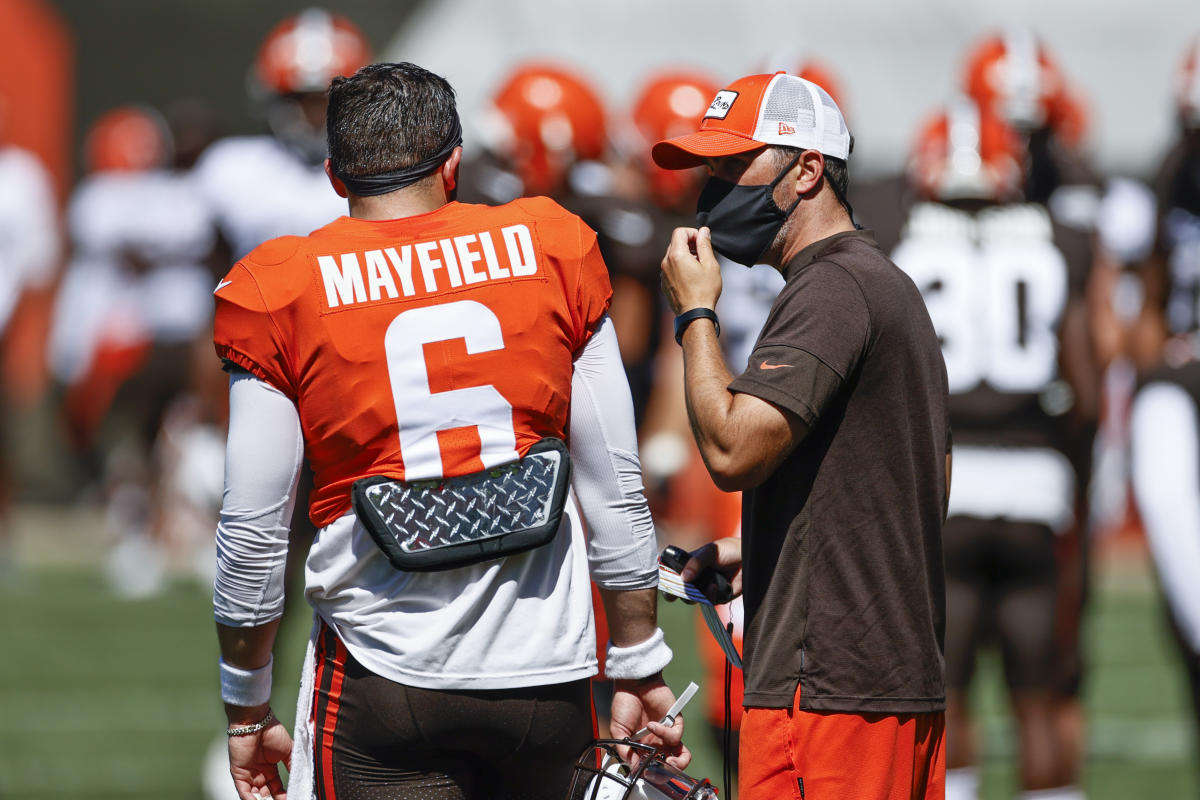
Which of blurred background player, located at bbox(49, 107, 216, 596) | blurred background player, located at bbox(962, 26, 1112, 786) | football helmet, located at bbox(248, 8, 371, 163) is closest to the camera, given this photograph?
blurred background player, located at bbox(962, 26, 1112, 786)

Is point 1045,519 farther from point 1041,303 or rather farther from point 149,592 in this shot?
point 149,592

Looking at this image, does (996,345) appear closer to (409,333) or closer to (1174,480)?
(1174,480)

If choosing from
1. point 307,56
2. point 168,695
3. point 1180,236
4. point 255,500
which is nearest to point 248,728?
point 255,500

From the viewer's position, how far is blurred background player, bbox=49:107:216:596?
41.8 feet

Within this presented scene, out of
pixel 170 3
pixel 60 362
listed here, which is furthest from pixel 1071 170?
pixel 170 3

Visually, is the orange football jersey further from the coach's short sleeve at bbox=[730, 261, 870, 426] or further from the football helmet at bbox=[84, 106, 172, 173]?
the football helmet at bbox=[84, 106, 172, 173]

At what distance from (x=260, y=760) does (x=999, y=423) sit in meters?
2.96

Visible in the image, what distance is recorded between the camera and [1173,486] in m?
4.34

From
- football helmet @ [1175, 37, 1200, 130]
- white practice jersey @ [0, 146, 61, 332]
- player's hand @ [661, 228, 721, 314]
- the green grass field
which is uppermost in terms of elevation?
player's hand @ [661, 228, 721, 314]

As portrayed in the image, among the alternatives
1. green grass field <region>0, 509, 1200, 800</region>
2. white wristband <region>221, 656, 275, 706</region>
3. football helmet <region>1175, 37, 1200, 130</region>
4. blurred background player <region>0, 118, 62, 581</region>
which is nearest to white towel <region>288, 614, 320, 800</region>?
white wristband <region>221, 656, 275, 706</region>

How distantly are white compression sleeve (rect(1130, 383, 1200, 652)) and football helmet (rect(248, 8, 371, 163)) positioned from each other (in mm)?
2884

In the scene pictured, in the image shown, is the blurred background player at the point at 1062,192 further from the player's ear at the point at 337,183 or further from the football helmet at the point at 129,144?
the football helmet at the point at 129,144

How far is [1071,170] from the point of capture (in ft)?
22.7

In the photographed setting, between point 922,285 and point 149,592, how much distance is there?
8.08 m
